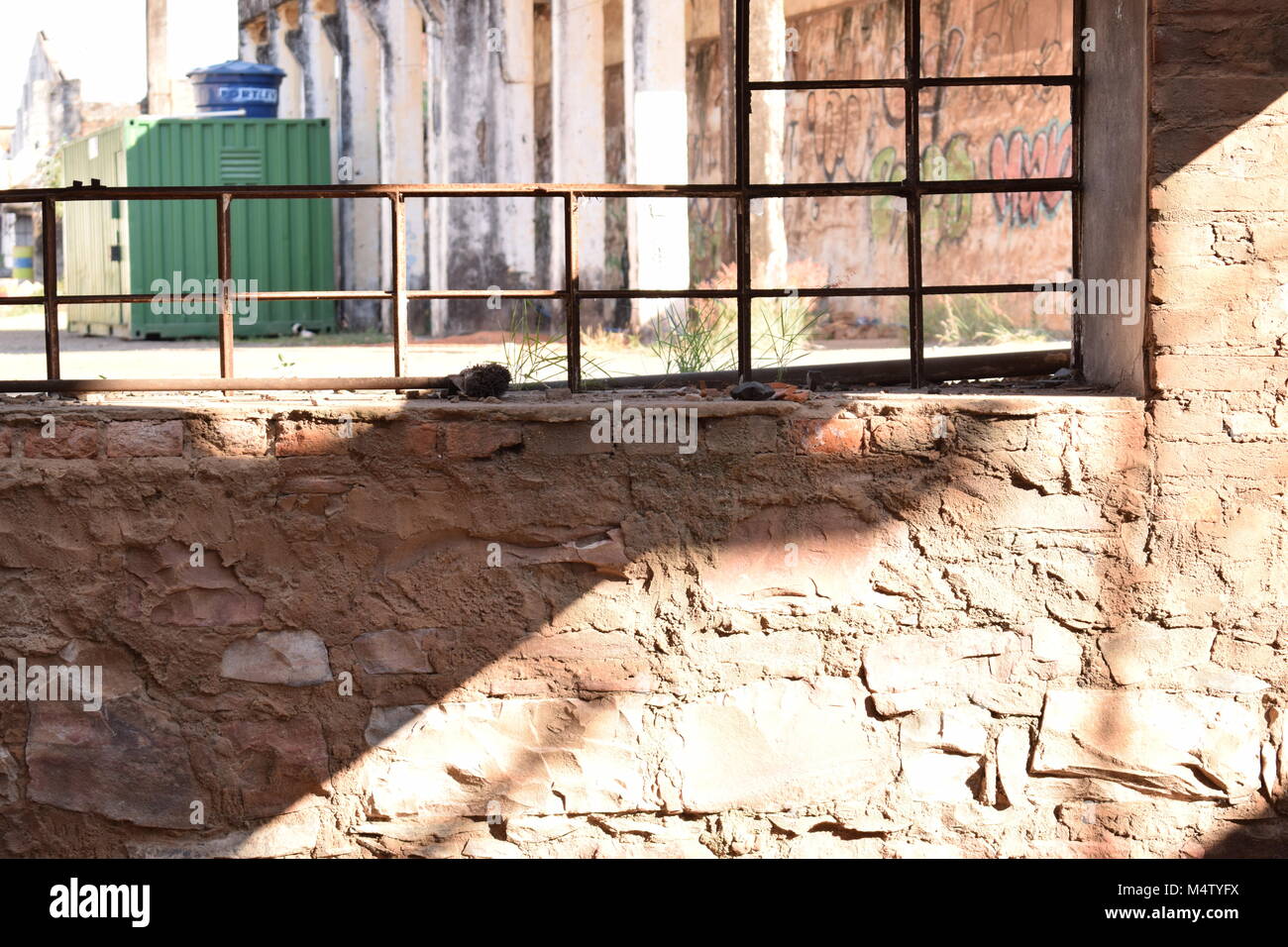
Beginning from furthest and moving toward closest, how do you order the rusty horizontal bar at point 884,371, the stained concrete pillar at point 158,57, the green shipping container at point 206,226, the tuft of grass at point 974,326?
the stained concrete pillar at point 158,57 < the green shipping container at point 206,226 < the tuft of grass at point 974,326 < the rusty horizontal bar at point 884,371

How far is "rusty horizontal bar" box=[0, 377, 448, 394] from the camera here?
4.04 meters

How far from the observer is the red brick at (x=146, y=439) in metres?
3.79

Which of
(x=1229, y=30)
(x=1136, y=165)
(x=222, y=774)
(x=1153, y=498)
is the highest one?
(x=1229, y=30)

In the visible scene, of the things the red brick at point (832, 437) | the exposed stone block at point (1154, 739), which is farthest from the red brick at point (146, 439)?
the exposed stone block at point (1154, 739)

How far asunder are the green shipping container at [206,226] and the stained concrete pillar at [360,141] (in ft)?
2.27

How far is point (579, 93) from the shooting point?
1169cm

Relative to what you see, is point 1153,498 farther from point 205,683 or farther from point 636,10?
point 636,10

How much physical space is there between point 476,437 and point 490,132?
30.8 feet

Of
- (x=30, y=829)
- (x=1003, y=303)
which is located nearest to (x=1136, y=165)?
(x=30, y=829)

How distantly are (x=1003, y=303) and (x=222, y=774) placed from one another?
32.9 feet

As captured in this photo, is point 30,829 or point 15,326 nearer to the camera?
point 30,829

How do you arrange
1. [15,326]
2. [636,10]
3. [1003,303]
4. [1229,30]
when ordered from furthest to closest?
[15,326] → [1003,303] → [636,10] → [1229,30]

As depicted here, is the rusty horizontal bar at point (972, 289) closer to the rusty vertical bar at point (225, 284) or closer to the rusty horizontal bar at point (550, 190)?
the rusty horizontal bar at point (550, 190)

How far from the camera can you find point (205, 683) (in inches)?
152
